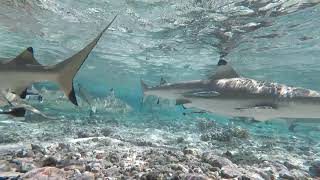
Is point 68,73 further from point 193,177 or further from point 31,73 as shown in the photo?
point 193,177

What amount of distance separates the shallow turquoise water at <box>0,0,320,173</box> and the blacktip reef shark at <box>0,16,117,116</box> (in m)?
6.36

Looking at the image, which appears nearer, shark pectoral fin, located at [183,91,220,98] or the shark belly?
the shark belly

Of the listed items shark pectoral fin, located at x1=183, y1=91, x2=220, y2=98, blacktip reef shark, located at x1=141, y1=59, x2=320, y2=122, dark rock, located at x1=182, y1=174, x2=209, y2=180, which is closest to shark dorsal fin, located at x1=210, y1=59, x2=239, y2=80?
blacktip reef shark, located at x1=141, y1=59, x2=320, y2=122

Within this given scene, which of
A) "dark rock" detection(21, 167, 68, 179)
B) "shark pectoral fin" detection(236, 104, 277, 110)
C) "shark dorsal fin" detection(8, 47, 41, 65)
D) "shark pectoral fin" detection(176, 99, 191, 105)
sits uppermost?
"shark dorsal fin" detection(8, 47, 41, 65)

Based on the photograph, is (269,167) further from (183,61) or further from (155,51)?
(183,61)

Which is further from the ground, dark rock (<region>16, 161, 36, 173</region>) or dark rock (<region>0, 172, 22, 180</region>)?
dark rock (<region>0, 172, 22, 180</region>)

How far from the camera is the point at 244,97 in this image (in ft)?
21.4

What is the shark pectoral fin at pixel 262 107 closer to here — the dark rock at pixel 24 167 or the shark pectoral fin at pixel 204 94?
the shark pectoral fin at pixel 204 94

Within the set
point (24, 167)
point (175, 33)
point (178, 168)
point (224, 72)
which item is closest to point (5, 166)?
point (24, 167)

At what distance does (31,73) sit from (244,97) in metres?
4.19

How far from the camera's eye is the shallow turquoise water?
16031 mm

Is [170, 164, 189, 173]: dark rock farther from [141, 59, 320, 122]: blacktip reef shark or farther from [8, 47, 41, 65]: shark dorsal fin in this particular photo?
[8, 47, 41, 65]: shark dorsal fin

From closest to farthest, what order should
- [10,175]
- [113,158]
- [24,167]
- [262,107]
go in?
1. [262,107]
2. [10,175]
3. [24,167]
4. [113,158]

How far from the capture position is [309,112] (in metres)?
5.79
